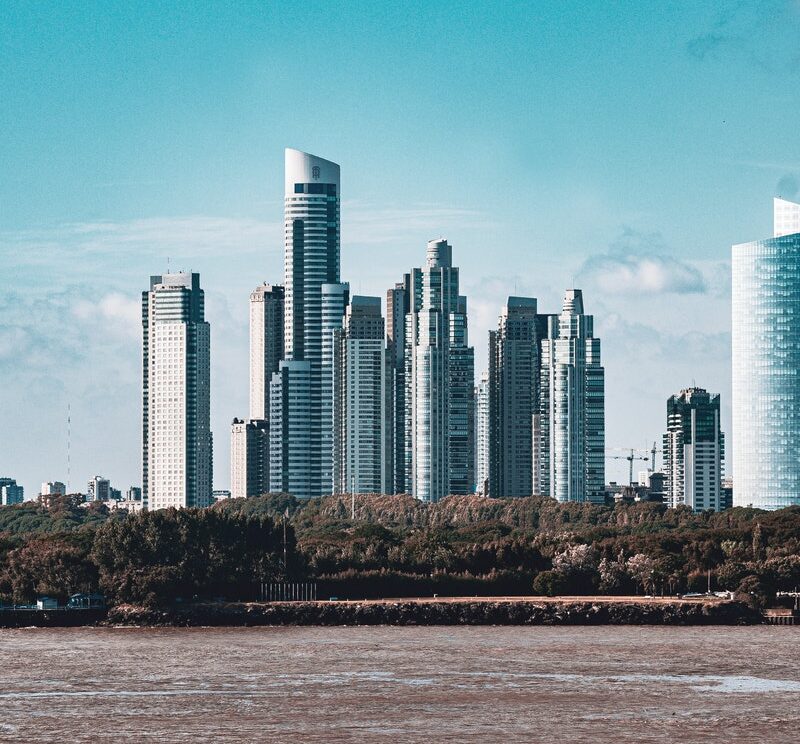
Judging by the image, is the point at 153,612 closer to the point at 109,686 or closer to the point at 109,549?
the point at 109,549

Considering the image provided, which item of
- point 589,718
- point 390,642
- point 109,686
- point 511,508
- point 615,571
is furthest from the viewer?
point 511,508

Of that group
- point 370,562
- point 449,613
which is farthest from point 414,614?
point 370,562

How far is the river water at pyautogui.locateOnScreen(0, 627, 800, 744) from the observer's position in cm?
5984

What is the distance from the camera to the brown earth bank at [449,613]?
4040 inches

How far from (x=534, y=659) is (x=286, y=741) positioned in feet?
81.9

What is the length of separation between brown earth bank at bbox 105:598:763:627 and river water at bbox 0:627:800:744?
547cm

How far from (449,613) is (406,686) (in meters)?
33.7

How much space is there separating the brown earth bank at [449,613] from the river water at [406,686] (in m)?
5.47

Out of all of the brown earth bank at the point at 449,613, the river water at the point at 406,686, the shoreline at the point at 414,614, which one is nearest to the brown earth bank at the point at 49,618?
the shoreline at the point at 414,614

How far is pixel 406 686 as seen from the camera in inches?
2771

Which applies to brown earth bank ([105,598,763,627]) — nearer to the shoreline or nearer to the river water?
the shoreline

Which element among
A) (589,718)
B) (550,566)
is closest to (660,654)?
(589,718)

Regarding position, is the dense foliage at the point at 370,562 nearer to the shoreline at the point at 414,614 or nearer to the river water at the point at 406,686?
the shoreline at the point at 414,614

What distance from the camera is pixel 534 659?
3184 inches
